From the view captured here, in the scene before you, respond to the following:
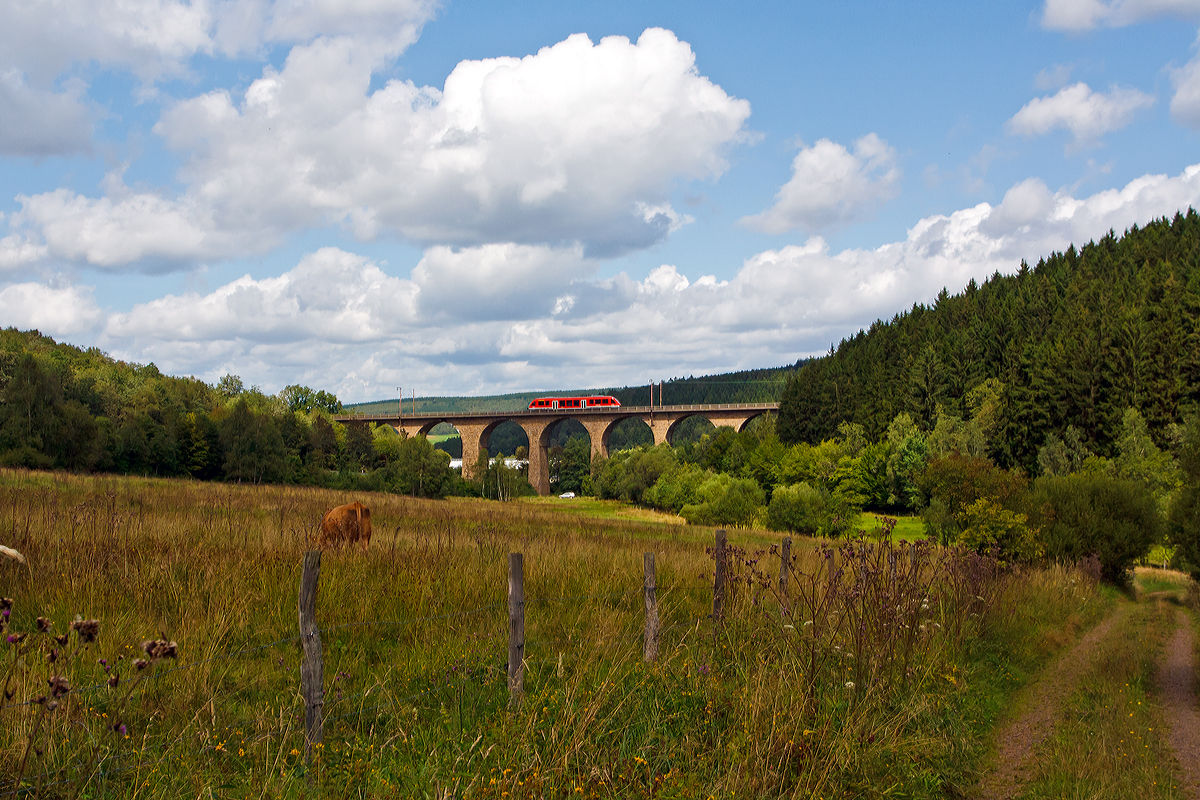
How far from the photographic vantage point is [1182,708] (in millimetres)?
9578

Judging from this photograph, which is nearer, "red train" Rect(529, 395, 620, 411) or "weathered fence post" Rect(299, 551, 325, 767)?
"weathered fence post" Rect(299, 551, 325, 767)

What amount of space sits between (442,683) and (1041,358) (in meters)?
72.3

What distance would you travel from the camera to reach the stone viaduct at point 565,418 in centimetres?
10011

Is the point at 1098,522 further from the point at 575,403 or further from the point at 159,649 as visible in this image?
the point at 575,403

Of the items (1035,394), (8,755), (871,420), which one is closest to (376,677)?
(8,755)

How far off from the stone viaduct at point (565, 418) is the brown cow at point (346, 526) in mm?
86077

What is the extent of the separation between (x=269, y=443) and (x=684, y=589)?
53.7 metres

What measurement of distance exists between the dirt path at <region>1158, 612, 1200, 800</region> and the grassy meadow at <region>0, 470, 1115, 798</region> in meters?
1.47

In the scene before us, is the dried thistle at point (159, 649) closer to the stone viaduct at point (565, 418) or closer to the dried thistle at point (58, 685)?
the dried thistle at point (58, 685)

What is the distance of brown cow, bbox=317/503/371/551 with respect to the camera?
30.0ft

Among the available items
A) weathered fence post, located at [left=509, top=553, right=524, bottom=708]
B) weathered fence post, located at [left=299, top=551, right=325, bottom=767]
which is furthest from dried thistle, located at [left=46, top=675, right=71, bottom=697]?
weathered fence post, located at [left=509, top=553, right=524, bottom=708]

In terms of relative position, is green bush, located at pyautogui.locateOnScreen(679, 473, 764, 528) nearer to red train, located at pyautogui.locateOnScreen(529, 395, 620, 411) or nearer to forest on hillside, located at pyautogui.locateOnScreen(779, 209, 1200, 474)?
forest on hillside, located at pyautogui.locateOnScreen(779, 209, 1200, 474)

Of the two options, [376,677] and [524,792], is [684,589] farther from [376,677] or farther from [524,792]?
[524,792]

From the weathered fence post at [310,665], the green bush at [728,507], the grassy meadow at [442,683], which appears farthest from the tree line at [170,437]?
the weathered fence post at [310,665]
